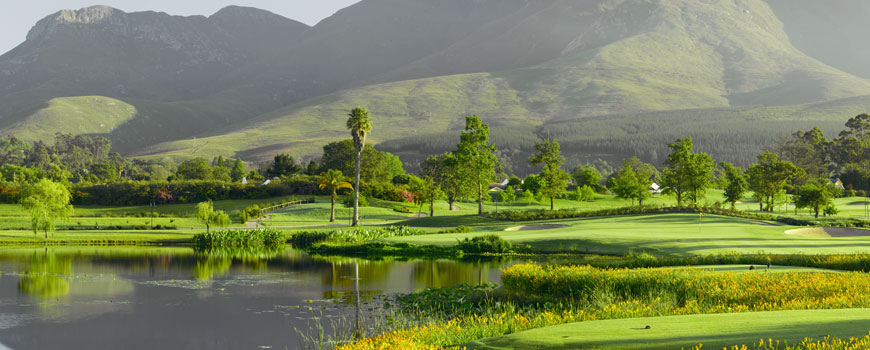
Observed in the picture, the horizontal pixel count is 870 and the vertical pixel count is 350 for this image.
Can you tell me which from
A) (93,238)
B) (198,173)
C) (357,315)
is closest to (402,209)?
(93,238)

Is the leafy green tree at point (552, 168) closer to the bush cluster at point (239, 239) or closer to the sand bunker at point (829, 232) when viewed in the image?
the sand bunker at point (829, 232)

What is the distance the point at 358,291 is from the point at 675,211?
136 ft

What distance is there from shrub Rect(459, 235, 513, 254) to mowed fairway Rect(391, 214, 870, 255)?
1663mm

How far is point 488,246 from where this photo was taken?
46.1 m

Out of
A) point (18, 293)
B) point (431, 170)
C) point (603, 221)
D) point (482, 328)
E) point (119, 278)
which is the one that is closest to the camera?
point (482, 328)

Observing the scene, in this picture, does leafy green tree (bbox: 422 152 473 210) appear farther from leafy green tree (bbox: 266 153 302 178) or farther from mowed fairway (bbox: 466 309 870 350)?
mowed fairway (bbox: 466 309 870 350)

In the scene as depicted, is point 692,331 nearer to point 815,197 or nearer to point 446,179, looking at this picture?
point 815,197

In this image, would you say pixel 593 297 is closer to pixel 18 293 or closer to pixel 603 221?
pixel 18 293

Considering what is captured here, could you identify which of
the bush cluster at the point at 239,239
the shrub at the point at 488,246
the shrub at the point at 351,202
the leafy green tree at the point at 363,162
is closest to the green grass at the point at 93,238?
the bush cluster at the point at 239,239

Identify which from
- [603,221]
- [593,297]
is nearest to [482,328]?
[593,297]

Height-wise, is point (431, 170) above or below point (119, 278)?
above

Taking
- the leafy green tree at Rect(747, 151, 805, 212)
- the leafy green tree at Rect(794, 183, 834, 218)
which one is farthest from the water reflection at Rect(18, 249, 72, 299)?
the leafy green tree at Rect(747, 151, 805, 212)

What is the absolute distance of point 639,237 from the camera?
4466 cm

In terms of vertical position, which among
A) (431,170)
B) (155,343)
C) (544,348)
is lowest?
(155,343)
